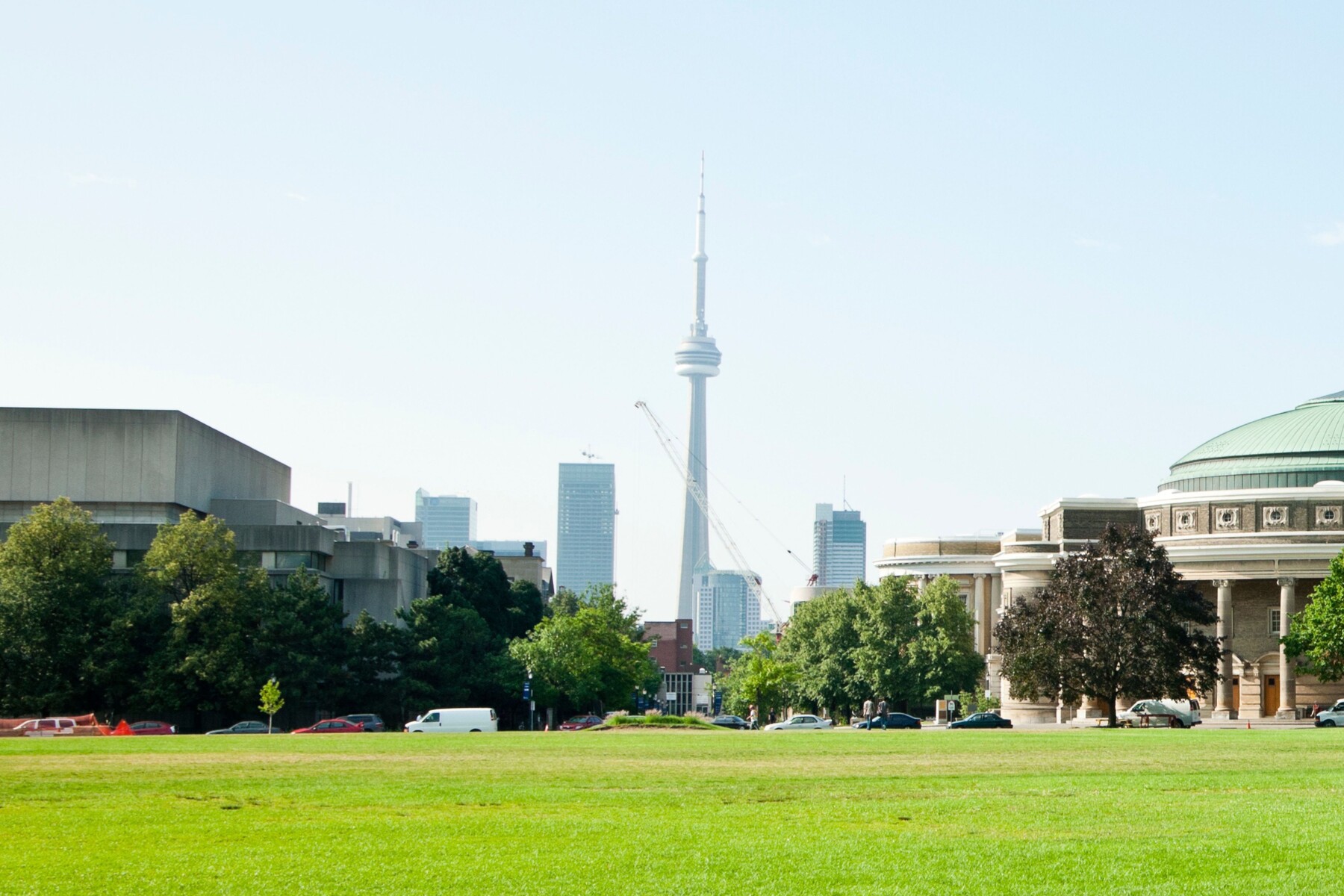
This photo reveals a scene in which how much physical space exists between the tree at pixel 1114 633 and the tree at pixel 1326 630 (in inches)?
190

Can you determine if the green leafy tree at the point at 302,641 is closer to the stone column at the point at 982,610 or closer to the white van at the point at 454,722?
the white van at the point at 454,722

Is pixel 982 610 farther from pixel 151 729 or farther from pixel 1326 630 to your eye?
pixel 151 729

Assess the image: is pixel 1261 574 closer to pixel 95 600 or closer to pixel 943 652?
pixel 943 652

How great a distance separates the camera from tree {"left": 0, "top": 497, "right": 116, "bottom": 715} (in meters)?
93.6

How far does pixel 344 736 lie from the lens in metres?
75.4

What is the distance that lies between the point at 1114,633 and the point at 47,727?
52.9 m

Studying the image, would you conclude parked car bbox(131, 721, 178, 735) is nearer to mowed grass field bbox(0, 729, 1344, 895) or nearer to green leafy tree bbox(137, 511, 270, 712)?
green leafy tree bbox(137, 511, 270, 712)

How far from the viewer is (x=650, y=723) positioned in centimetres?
9731

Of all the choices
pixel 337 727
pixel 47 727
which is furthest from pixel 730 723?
pixel 47 727

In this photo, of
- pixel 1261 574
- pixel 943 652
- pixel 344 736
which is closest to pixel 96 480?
pixel 344 736

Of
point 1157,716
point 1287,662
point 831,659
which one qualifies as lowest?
point 1157,716

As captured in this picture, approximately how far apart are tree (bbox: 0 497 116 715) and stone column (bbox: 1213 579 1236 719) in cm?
7290

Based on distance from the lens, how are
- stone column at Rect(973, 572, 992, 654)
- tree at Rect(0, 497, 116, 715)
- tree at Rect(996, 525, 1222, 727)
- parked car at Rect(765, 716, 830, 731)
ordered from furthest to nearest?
stone column at Rect(973, 572, 992, 654) → parked car at Rect(765, 716, 830, 731) → tree at Rect(0, 497, 116, 715) → tree at Rect(996, 525, 1222, 727)

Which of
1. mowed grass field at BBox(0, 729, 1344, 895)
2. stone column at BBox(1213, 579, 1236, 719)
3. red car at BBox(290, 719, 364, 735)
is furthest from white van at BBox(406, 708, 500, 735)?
stone column at BBox(1213, 579, 1236, 719)
